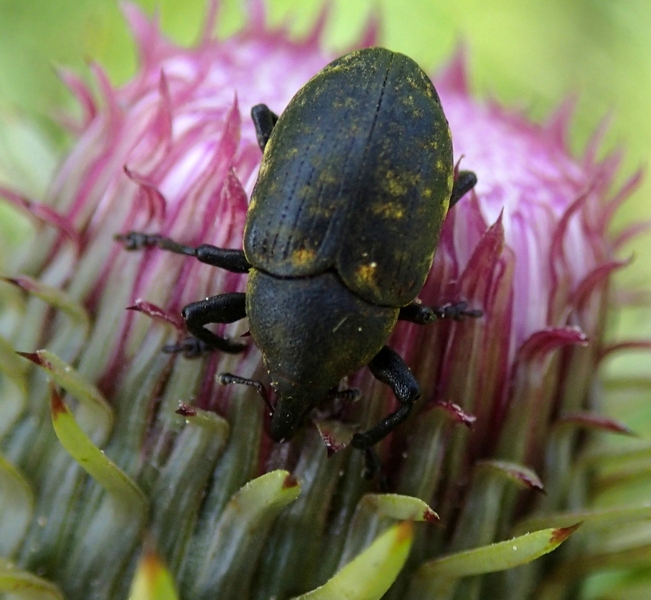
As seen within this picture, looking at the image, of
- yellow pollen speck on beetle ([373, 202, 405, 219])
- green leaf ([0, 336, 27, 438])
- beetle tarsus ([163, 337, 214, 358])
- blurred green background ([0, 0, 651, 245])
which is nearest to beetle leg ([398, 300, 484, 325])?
yellow pollen speck on beetle ([373, 202, 405, 219])

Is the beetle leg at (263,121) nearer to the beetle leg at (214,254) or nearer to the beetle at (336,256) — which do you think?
the beetle at (336,256)

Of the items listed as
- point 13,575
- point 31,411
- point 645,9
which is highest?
point 645,9

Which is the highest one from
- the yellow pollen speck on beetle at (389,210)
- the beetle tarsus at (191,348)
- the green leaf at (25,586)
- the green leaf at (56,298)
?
the yellow pollen speck on beetle at (389,210)

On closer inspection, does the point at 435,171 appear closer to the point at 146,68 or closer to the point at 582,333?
the point at 582,333

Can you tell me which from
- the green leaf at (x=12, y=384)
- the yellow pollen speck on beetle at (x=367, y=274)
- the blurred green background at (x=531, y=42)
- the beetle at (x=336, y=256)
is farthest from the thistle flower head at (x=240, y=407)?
the blurred green background at (x=531, y=42)

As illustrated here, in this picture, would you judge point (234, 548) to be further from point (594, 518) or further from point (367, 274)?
point (594, 518)

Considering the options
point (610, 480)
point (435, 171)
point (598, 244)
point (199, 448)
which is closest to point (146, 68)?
point (435, 171)
